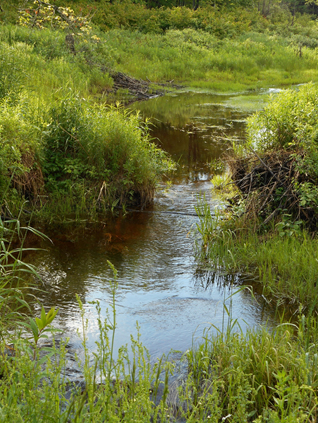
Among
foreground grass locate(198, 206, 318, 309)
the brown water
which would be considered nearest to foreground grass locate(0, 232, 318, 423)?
the brown water

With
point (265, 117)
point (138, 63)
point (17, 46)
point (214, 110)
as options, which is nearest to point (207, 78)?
point (138, 63)

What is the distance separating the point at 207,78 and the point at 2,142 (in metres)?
18.5

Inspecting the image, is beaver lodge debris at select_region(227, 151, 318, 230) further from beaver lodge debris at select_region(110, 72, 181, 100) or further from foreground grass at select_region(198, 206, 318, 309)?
beaver lodge debris at select_region(110, 72, 181, 100)

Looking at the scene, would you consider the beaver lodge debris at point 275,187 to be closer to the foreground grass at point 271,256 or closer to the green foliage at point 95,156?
the foreground grass at point 271,256

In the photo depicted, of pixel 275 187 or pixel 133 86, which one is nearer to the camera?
pixel 275 187

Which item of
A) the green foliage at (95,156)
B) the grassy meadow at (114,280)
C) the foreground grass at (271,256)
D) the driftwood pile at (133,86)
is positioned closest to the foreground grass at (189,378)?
the grassy meadow at (114,280)

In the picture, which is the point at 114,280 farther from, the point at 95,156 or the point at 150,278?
the point at 95,156

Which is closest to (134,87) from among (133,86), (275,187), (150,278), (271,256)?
(133,86)

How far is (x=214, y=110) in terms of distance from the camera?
15.3 meters

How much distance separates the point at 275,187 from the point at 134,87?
13.4 meters

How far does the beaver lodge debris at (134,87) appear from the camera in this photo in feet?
57.0

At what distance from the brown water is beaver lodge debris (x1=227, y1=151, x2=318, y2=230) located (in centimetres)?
94

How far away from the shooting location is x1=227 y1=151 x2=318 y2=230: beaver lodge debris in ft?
17.6

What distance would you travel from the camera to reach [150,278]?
499 centimetres
